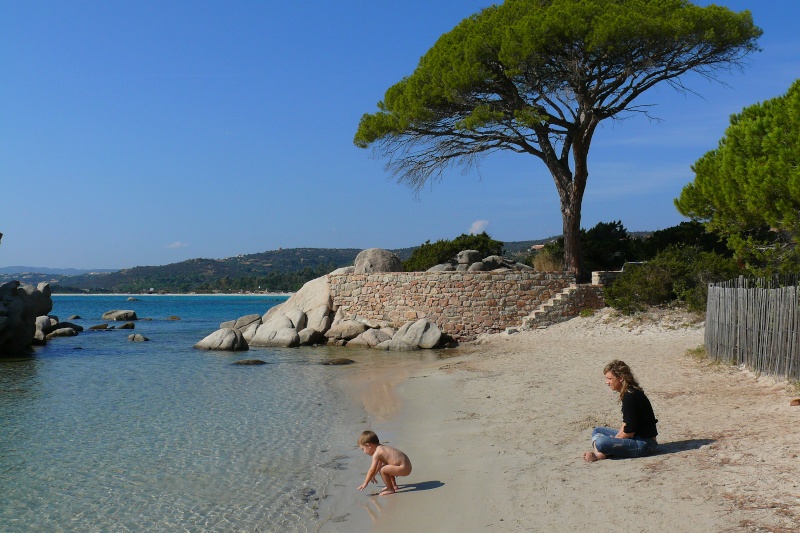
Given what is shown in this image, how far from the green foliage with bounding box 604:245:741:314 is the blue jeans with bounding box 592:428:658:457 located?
12.6 meters

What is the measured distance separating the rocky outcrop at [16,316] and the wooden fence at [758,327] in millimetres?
21621

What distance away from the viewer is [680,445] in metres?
6.65

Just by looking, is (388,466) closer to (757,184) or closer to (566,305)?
(757,184)

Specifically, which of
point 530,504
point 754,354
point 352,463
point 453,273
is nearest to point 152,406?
point 352,463

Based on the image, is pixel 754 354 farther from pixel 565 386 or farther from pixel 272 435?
pixel 272 435

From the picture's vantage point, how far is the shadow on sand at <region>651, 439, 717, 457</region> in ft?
21.3

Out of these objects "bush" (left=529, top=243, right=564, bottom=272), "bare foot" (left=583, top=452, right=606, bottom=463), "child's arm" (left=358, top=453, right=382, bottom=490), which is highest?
"bush" (left=529, top=243, right=564, bottom=272)

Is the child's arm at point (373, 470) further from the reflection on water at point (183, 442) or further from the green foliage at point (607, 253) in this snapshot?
the green foliage at point (607, 253)

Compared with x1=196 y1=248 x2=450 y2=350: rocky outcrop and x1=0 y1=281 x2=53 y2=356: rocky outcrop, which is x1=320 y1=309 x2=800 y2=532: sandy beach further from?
x1=0 y1=281 x2=53 y2=356: rocky outcrop

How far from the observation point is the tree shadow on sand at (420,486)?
661 centimetres

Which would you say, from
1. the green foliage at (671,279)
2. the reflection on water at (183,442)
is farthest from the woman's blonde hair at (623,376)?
the green foliage at (671,279)

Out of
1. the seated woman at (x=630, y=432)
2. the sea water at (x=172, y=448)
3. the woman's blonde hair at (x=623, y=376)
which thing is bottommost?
the sea water at (x=172, y=448)

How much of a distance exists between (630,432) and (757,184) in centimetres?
758

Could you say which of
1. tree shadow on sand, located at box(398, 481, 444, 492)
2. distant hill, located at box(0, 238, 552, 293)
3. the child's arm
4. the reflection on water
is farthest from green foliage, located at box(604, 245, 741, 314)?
distant hill, located at box(0, 238, 552, 293)
